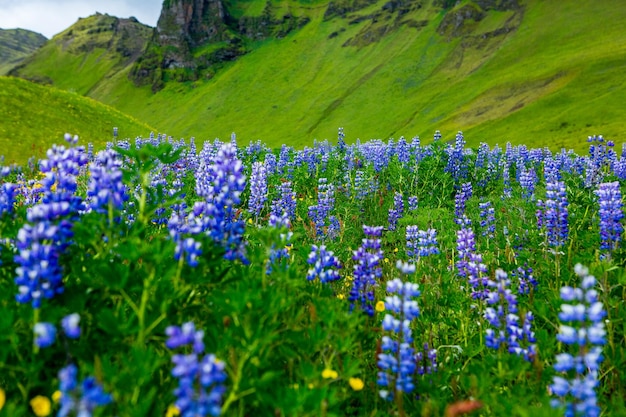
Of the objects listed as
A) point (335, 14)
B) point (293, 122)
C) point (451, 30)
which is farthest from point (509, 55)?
point (335, 14)

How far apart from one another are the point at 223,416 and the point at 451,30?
138 m

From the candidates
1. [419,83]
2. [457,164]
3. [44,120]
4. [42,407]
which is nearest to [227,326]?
[42,407]

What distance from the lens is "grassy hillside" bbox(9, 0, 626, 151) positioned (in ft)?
210

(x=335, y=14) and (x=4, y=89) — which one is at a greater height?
(x=335, y=14)

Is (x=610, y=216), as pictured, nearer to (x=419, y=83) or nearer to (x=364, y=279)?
(x=364, y=279)

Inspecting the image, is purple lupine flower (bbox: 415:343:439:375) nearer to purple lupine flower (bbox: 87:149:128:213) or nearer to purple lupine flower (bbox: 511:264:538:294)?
purple lupine flower (bbox: 511:264:538:294)

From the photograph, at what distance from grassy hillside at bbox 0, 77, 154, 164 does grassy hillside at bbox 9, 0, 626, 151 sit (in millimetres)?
40334

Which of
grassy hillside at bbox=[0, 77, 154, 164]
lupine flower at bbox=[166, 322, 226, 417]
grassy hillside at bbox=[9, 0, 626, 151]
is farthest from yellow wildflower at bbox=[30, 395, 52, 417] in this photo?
grassy hillside at bbox=[9, 0, 626, 151]

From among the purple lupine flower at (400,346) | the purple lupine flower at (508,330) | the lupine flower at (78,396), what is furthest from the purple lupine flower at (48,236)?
the purple lupine flower at (508,330)

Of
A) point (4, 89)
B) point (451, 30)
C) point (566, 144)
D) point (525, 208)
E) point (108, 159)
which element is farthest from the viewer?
point (451, 30)

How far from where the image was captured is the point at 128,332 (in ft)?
7.27

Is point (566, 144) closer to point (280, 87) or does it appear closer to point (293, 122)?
point (293, 122)

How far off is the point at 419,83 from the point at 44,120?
320 feet

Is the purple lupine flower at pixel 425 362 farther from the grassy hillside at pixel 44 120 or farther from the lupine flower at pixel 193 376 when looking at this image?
the grassy hillside at pixel 44 120
